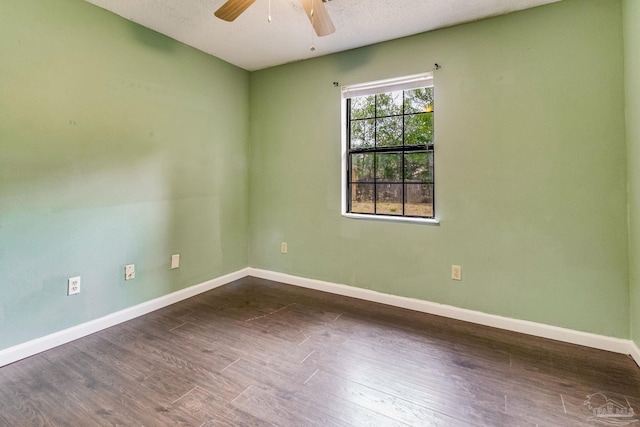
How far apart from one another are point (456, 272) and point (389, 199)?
2.82 feet

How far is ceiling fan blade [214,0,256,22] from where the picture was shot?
1.70m

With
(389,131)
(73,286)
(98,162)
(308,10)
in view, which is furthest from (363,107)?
(73,286)

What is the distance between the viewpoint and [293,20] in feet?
7.95

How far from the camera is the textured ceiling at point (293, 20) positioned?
2.20m

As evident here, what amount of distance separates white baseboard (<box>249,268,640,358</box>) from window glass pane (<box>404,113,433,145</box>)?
1.41m

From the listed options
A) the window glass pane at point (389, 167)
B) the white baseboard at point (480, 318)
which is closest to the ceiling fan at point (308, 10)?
the window glass pane at point (389, 167)

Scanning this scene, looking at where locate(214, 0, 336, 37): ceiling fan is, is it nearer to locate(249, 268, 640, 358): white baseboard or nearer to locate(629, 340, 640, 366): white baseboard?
locate(249, 268, 640, 358): white baseboard

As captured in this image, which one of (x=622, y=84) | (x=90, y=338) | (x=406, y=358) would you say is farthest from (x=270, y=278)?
(x=622, y=84)

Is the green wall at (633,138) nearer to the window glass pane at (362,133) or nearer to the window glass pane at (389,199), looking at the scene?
the window glass pane at (389,199)

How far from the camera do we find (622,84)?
1997 millimetres

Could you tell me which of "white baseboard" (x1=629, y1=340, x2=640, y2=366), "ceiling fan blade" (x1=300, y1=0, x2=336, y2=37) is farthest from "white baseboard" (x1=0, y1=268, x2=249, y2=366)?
"white baseboard" (x1=629, y1=340, x2=640, y2=366)

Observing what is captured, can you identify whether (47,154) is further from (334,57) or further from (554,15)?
(554,15)

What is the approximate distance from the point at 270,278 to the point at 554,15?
3.36 meters

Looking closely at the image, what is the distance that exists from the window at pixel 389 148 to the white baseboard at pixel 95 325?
171 cm
